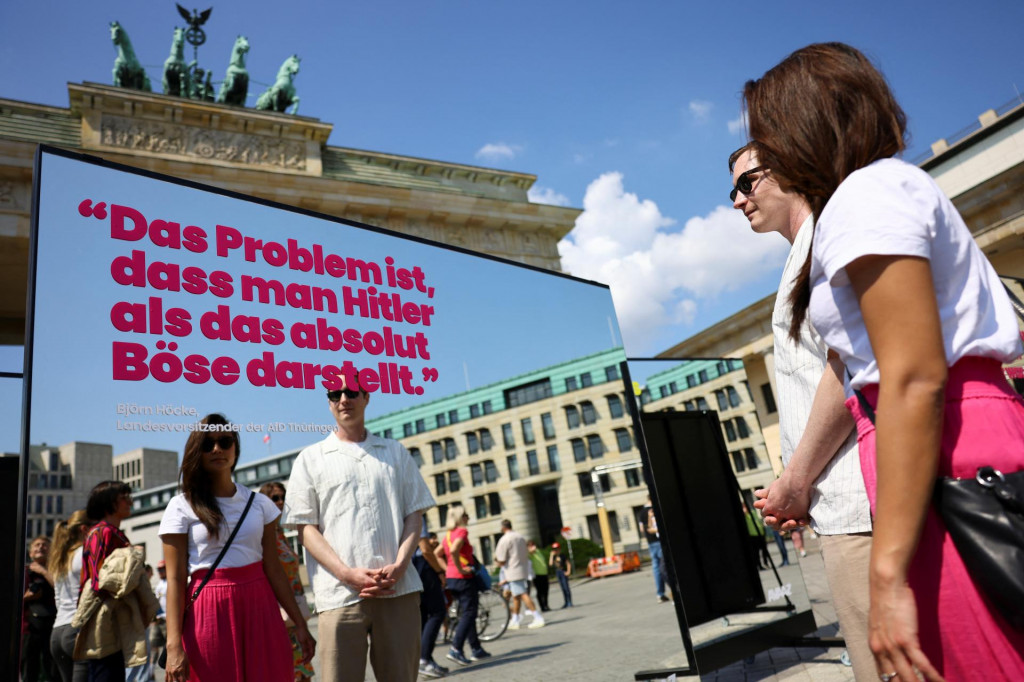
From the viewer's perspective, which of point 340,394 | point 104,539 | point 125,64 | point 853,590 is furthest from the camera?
point 125,64

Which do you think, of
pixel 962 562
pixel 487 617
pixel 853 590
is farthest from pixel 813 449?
pixel 487 617

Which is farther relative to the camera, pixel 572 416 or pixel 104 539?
pixel 572 416

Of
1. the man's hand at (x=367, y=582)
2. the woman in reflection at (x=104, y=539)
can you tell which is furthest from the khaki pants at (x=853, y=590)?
the woman in reflection at (x=104, y=539)

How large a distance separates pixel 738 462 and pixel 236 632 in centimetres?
426

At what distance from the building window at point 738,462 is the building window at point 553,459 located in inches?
71.7

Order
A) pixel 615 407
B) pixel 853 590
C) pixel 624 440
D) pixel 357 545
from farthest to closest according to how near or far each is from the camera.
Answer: pixel 615 407 → pixel 624 440 → pixel 357 545 → pixel 853 590

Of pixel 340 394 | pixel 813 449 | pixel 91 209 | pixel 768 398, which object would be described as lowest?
pixel 813 449

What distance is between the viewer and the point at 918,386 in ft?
2.96

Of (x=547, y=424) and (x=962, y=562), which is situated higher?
(x=547, y=424)

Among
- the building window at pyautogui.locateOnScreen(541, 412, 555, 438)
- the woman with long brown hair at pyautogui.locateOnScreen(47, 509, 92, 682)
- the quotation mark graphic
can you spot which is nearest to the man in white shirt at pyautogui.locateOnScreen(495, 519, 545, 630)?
the building window at pyautogui.locateOnScreen(541, 412, 555, 438)

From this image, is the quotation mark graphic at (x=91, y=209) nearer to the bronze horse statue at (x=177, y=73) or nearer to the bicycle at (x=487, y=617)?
the bicycle at (x=487, y=617)

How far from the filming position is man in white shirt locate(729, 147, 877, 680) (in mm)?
1614

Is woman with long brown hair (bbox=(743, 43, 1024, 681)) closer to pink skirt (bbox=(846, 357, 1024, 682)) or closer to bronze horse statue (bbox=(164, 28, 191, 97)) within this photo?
pink skirt (bbox=(846, 357, 1024, 682))

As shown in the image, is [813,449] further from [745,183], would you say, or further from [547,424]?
[547,424]
